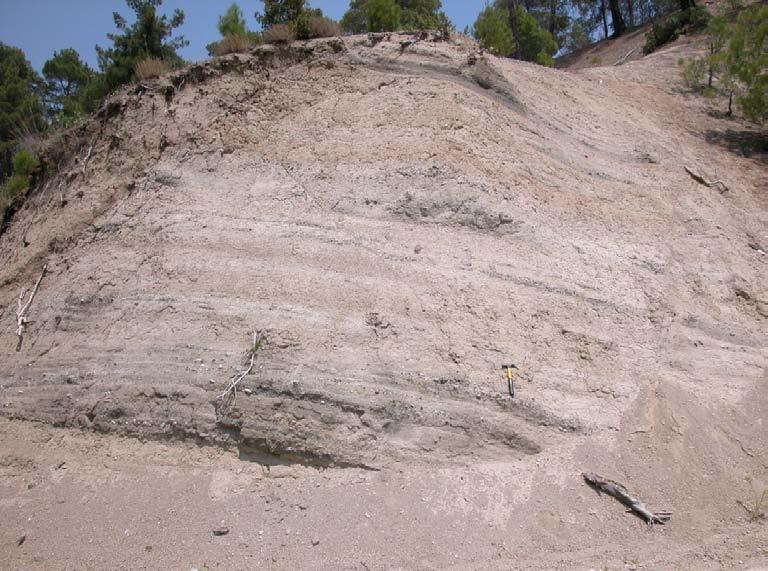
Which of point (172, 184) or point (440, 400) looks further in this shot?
point (172, 184)

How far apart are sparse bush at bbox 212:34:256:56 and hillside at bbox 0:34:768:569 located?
1.35 ft

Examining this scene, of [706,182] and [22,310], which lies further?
[706,182]

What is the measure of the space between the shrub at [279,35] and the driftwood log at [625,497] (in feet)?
23.9

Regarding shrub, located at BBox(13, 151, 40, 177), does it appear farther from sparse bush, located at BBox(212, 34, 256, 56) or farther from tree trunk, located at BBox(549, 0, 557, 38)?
tree trunk, located at BBox(549, 0, 557, 38)

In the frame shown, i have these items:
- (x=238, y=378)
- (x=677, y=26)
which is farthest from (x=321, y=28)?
(x=677, y=26)

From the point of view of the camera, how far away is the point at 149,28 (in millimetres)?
16750

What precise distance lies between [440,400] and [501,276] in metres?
1.73

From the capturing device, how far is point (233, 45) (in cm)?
840

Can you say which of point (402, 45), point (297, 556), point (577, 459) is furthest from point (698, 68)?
point (297, 556)

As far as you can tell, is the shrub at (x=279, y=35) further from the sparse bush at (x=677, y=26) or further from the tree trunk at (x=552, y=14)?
the tree trunk at (x=552, y=14)

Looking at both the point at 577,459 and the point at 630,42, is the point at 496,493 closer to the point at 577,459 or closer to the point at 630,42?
the point at 577,459

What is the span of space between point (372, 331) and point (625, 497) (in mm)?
2693

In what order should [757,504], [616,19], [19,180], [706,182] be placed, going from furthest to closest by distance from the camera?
[616,19] → [19,180] → [706,182] → [757,504]

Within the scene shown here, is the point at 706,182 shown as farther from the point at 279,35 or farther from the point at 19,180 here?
the point at 19,180
